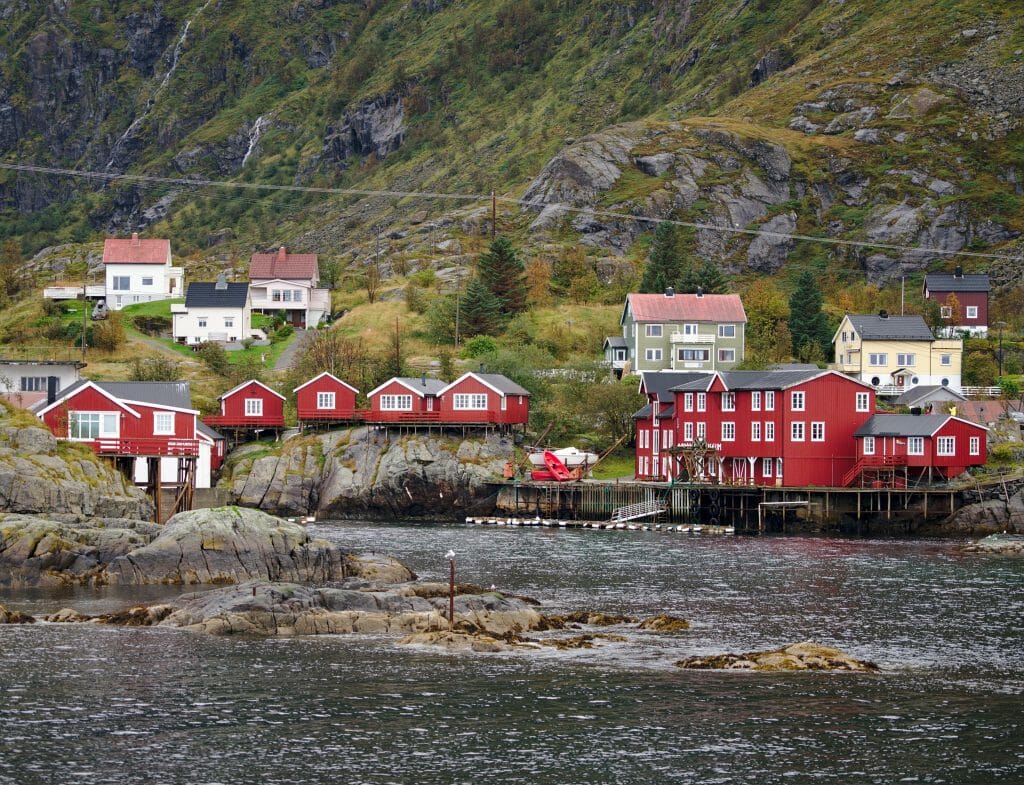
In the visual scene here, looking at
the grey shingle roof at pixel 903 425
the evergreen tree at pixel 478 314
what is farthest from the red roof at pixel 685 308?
the grey shingle roof at pixel 903 425

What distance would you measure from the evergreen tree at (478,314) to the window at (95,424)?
1947 inches

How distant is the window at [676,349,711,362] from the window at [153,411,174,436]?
159ft

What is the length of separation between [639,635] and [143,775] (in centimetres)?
2035

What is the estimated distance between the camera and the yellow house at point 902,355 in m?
113

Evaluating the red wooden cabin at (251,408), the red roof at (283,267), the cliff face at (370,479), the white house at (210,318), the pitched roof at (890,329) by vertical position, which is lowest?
the cliff face at (370,479)

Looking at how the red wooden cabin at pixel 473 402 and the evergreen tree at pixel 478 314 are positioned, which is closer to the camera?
the red wooden cabin at pixel 473 402

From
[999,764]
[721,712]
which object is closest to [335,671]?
[721,712]

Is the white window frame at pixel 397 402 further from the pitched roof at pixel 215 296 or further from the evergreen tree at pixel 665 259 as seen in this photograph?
the evergreen tree at pixel 665 259

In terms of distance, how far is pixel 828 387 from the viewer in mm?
90688

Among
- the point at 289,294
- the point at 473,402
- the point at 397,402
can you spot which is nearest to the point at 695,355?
the point at 473,402

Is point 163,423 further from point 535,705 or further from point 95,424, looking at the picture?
point 535,705

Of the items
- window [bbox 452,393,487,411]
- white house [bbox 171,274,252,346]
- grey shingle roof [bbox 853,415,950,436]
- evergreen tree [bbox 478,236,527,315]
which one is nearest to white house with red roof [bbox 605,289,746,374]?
evergreen tree [bbox 478,236,527,315]

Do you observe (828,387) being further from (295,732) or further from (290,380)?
(295,732)

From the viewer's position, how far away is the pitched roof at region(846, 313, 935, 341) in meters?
113
